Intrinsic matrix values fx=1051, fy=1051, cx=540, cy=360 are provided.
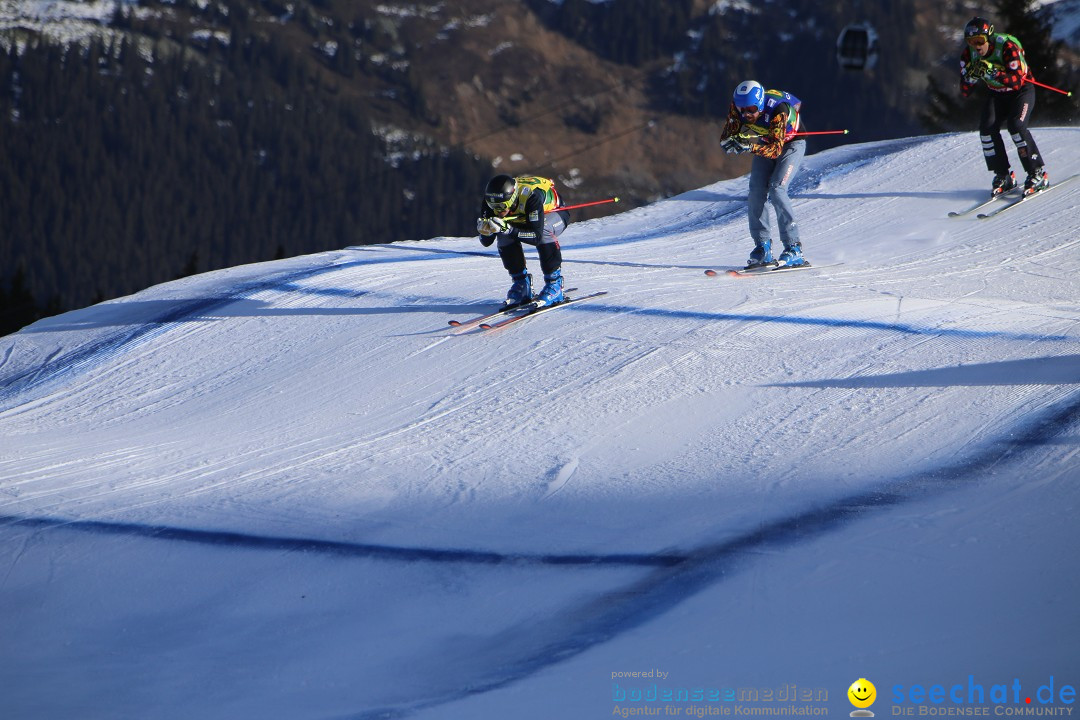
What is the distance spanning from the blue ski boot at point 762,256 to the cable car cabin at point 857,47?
1386 cm

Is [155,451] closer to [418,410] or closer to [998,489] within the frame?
[418,410]

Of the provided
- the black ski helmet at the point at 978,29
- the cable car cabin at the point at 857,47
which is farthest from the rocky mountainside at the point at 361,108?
the black ski helmet at the point at 978,29

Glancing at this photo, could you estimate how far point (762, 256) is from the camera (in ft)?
27.5

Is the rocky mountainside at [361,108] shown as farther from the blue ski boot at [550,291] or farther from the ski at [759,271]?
the blue ski boot at [550,291]

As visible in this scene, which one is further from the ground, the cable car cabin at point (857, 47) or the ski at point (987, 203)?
the cable car cabin at point (857, 47)

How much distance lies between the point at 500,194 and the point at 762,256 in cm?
245

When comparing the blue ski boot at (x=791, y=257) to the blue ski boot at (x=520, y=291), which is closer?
the blue ski boot at (x=520, y=291)

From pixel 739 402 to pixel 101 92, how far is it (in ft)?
110

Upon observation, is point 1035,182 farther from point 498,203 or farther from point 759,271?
point 498,203

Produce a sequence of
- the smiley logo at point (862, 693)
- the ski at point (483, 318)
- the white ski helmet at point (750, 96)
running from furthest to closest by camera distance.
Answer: the white ski helmet at point (750, 96)
the ski at point (483, 318)
the smiley logo at point (862, 693)

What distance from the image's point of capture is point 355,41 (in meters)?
39.5

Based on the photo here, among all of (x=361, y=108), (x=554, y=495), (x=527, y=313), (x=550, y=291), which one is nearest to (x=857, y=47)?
(x=550, y=291)

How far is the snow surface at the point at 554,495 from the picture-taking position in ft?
11.7

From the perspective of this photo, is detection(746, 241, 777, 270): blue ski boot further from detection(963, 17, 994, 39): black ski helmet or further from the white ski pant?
detection(963, 17, 994, 39): black ski helmet
